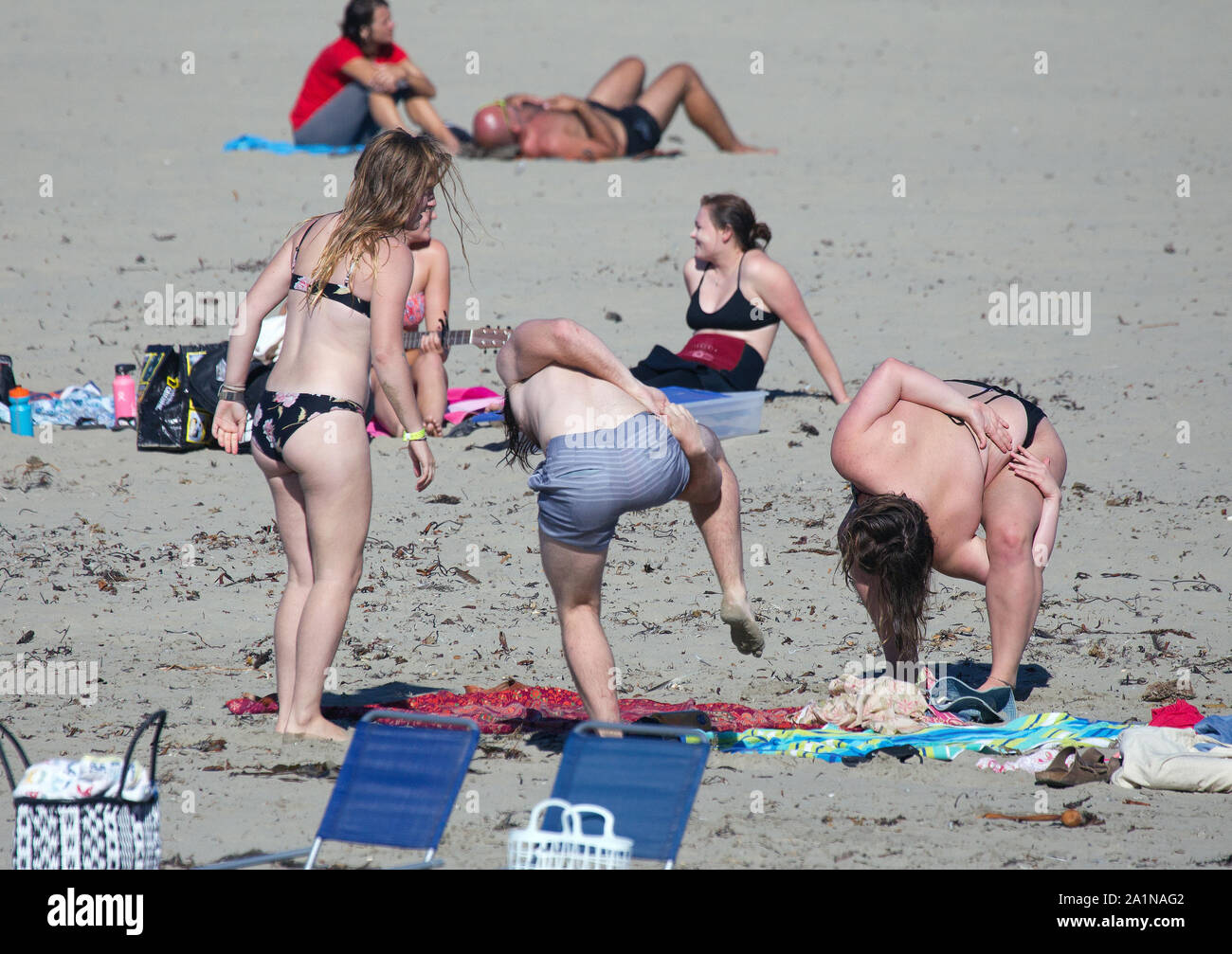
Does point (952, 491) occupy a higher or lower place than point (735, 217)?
lower

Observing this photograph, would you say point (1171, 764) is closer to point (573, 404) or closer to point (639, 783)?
point (639, 783)

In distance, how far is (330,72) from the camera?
1251cm

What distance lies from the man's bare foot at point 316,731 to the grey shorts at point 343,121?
8933 millimetres

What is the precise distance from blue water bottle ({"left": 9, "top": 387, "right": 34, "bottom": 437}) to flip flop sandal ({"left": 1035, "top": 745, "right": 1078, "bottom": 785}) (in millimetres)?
6351

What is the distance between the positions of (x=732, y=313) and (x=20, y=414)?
4.25m

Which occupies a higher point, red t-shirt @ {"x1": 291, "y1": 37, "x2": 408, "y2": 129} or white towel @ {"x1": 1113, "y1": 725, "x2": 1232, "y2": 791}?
red t-shirt @ {"x1": 291, "y1": 37, "x2": 408, "y2": 129}

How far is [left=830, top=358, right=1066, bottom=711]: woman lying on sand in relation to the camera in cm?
484

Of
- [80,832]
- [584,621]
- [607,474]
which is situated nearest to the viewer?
[80,832]

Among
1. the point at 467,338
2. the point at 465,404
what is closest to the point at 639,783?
the point at 467,338

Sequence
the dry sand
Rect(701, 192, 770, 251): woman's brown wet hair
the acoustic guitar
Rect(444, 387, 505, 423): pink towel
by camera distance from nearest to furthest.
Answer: the dry sand
the acoustic guitar
Rect(701, 192, 770, 251): woman's brown wet hair
Rect(444, 387, 505, 423): pink towel

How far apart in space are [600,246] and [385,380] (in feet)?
24.1

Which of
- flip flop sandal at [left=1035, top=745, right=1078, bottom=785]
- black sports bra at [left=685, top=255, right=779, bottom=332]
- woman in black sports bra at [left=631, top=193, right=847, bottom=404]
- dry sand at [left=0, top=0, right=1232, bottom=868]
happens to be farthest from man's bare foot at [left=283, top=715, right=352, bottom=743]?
black sports bra at [left=685, top=255, right=779, bottom=332]

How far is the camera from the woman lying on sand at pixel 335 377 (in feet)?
14.2

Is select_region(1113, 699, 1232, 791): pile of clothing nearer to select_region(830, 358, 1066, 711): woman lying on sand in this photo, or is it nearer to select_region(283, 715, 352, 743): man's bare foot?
select_region(830, 358, 1066, 711): woman lying on sand
